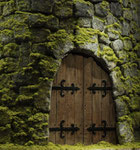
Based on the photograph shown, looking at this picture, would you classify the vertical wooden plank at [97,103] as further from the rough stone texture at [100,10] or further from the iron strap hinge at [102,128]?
the rough stone texture at [100,10]

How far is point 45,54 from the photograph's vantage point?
3494 millimetres

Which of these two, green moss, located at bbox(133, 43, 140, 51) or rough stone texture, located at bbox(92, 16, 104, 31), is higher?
rough stone texture, located at bbox(92, 16, 104, 31)

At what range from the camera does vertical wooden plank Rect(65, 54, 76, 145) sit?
3593 mm

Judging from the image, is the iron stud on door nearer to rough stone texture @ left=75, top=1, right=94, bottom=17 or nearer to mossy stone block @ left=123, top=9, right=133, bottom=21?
rough stone texture @ left=75, top=1, right=94, bottom=17

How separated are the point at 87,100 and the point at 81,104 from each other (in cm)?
13

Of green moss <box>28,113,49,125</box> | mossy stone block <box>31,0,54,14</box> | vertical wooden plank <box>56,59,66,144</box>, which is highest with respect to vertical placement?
mossy stone block <box>31,0,54,14</box>

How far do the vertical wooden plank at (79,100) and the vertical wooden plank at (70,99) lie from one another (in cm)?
5

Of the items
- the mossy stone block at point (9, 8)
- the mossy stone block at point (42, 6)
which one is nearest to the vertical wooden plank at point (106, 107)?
the mossy stone block at point (42, 6)

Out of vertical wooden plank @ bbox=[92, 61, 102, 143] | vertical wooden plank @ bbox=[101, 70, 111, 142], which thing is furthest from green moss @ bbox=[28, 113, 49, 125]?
vertical wooden plank @ bbox=[101, 70, 111, 142]

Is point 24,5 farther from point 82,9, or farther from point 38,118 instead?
point 38,118

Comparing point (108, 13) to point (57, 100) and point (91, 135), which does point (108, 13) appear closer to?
point (57, 100)

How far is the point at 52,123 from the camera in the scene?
3512 mm

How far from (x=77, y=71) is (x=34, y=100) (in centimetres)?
88

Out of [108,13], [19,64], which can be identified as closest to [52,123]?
[19,64]
